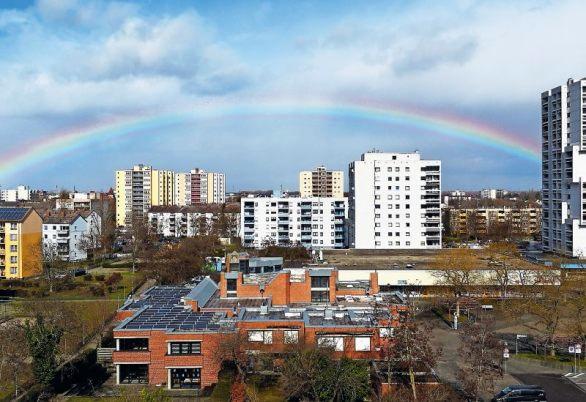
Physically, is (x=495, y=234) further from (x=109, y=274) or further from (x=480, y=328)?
(x=480, y=328)

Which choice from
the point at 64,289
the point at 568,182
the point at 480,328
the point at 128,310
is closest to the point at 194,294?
the point at 128,310

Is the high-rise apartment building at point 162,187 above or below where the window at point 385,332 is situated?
above

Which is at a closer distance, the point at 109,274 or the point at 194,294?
the point at 194,294

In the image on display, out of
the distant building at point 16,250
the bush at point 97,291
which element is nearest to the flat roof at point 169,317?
the bush at point 97,291

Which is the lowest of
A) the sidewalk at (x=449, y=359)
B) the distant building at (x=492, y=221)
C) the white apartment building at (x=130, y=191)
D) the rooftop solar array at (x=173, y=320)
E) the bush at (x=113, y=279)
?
the sidewalk at (x=449, y=359)

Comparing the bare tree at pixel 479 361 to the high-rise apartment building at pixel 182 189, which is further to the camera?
the high-rise apartment building at pixel 182 189

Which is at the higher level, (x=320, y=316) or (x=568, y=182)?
(x=568, y=182)

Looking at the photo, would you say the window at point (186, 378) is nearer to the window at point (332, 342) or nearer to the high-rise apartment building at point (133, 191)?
the window at point (332, 342)

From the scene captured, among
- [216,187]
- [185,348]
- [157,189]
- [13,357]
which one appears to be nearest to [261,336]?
[185,348]
